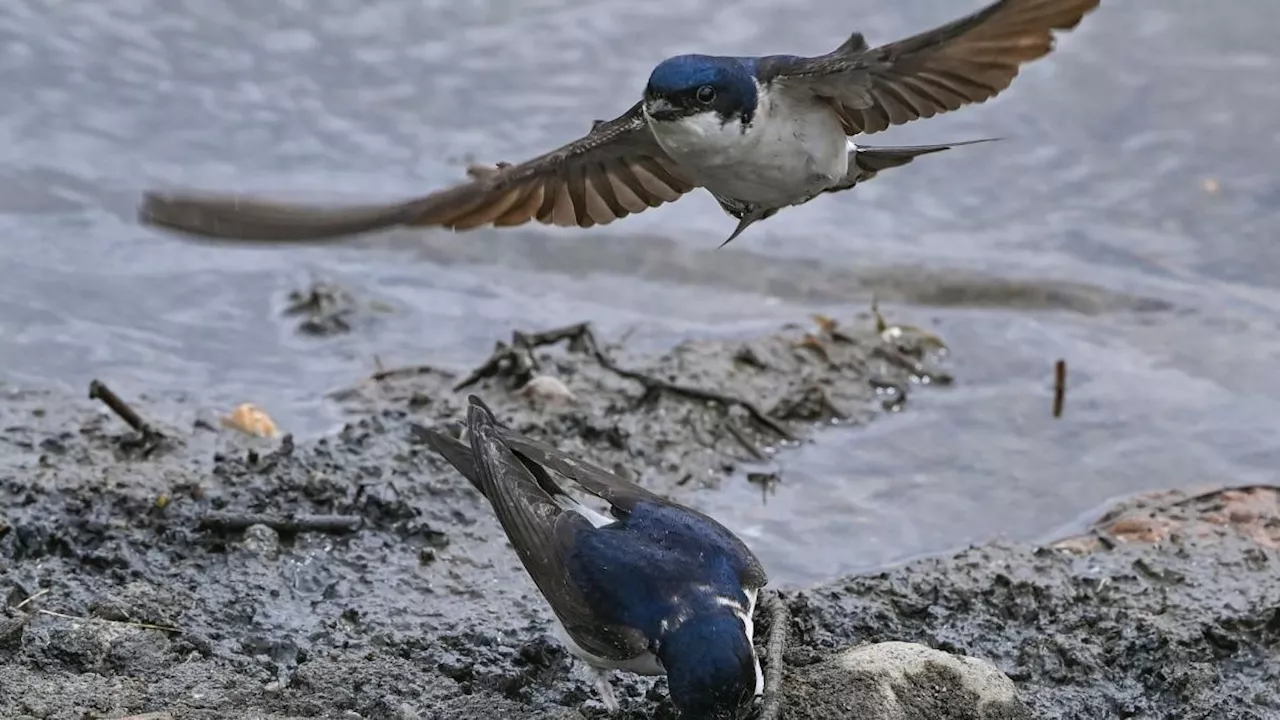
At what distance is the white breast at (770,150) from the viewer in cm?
357

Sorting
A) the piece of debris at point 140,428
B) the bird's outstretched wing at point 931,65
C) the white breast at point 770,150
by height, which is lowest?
the piece of debris at point 140,428

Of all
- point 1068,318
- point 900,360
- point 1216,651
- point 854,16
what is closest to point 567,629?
point 1216,651

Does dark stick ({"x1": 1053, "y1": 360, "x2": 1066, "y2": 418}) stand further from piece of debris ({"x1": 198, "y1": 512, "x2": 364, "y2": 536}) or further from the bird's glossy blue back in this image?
piece of debris ({"x1": 198, "y1": 512, "x2": 364, "y2": 536})

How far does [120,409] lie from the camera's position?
4984 millimetres

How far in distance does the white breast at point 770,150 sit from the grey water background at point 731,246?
151 centimetres

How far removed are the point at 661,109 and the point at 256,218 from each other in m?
0.92

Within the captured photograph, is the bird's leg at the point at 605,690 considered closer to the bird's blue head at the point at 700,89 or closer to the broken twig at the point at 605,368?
the bird's blue head at the point at 700,89

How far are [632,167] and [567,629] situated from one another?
1141 mm

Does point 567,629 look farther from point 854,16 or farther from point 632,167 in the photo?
point 854,16

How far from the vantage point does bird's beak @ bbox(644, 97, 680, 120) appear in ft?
11.5

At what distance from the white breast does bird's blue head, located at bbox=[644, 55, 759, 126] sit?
0.03 meters

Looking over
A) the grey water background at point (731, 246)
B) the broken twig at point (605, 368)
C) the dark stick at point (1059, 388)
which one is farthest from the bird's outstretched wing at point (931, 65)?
the dark stick at point (1059, 388)

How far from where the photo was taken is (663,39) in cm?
824

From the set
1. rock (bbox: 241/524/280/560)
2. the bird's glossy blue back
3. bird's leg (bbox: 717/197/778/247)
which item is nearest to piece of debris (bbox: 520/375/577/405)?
rock (bbox: 241/524/280/560)
